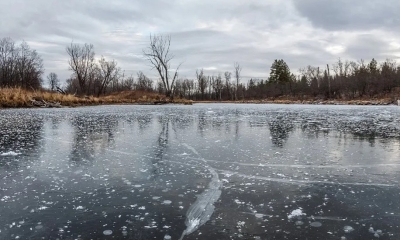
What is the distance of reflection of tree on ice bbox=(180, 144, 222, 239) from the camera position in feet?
8.81

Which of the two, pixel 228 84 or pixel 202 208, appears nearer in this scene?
pixel 202 208

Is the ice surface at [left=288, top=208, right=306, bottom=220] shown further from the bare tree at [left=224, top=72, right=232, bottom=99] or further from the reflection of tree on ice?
the bare tree at [left=224, top=72, right=232, bottom=99]

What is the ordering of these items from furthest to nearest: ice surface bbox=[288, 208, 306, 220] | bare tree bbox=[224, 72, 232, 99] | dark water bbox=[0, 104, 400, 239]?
bare tree bbox=[224, 72, 232, 99], ice surface bbox=[288, 208, 306, 220], dark water bbox=[0, 104, 400, 239]

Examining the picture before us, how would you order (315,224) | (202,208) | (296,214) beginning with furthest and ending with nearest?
(202,208), (296,214), (315,224)

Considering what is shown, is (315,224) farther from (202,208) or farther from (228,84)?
(228,84)

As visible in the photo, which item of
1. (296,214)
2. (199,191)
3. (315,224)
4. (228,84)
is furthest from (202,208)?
(228,84)

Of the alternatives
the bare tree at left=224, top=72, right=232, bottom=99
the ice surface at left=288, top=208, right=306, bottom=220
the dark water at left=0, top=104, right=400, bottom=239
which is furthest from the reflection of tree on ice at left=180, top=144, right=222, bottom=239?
the bare tree at left=224, top=72, right=232, bottom=99

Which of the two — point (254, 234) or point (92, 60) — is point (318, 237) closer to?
point (254, 234)

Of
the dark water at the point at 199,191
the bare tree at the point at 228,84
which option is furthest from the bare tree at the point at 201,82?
the dark water at the point at 199,191

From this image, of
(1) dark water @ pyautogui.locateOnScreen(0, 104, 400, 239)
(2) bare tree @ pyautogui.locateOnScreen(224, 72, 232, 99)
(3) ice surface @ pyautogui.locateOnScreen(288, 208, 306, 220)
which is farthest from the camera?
(2) bare tree @ pyautogui.locateOnScreen(224, 72, 232, 99)

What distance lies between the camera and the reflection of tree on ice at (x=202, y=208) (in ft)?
8.81

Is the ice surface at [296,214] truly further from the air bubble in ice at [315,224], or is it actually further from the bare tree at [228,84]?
the bare tree at [228,84]

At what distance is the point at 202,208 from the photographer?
A: 121 inches

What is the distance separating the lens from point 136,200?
3293 millimetres
